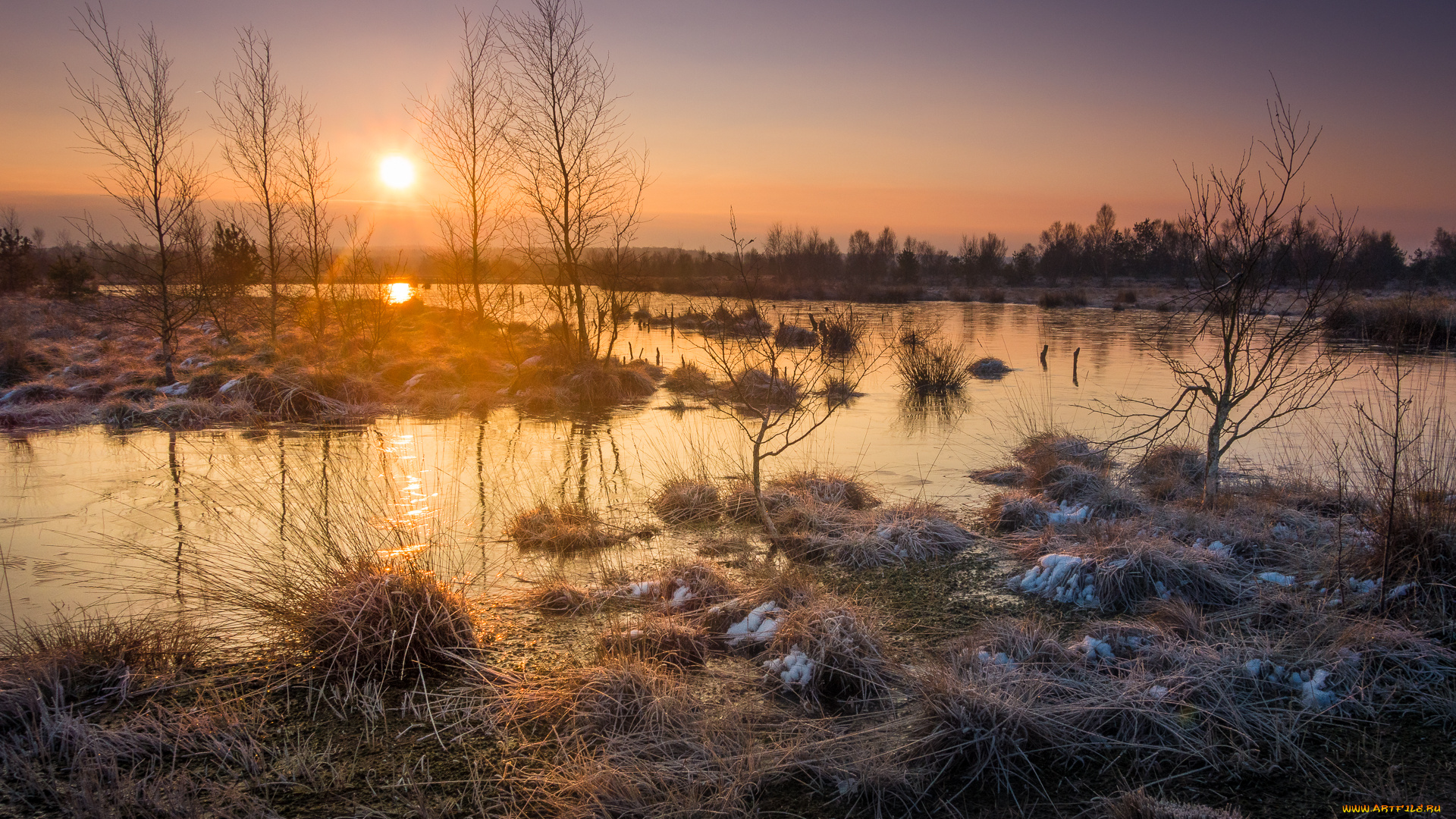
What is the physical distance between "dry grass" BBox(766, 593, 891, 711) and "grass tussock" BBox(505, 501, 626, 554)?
9.64 ft

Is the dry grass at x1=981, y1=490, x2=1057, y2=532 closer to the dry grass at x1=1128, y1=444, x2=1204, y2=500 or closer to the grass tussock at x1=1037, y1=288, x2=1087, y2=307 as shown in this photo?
the dry grass at x1=1128, y1=444, x2=1204, y2=500

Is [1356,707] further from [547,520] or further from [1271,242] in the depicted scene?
[547,520]

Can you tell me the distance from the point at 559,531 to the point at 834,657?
3.65 meters

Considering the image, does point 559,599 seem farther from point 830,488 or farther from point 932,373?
point 932,373

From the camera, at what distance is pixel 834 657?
14.6 ft

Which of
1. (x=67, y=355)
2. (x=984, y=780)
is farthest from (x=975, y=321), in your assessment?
(x=984, y=780)

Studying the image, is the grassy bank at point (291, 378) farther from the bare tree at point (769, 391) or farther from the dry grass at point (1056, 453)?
the dry grass at point (1056, 453)

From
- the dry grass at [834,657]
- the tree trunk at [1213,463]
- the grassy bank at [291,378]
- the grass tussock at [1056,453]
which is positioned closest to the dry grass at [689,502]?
the dry grass at [834,657]

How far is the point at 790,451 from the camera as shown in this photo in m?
11.6

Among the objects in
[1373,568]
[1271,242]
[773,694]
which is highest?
[1271,242]

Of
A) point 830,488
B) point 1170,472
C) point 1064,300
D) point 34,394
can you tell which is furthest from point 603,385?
point 1064,300

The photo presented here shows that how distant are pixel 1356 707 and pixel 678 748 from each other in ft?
11.6

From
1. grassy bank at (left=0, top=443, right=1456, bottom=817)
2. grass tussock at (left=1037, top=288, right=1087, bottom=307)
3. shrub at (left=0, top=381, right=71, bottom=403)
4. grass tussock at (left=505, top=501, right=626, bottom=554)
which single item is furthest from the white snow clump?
grass tussock at (left=1037, top=288, right=1087, bottom=307)

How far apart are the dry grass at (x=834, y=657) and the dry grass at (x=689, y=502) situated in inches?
134
